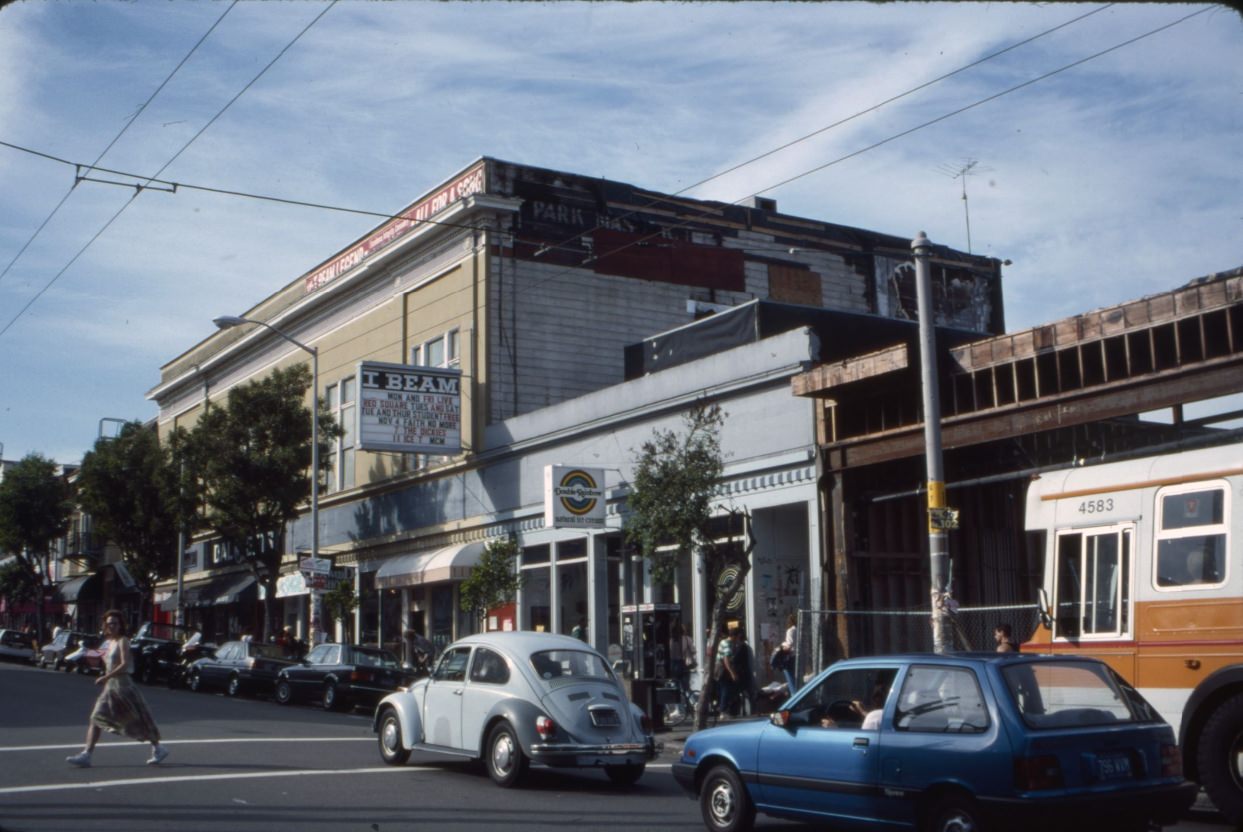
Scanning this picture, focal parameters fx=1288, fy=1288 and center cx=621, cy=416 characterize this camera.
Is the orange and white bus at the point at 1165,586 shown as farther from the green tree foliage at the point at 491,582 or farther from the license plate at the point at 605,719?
the green tree foliage at the point at 491,582

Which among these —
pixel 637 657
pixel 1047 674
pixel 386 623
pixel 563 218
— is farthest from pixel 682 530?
pixel 386 623

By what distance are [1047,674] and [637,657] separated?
14604 mm

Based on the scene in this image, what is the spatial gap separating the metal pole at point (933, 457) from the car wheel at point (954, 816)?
701cm

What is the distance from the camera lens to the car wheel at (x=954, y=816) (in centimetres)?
846

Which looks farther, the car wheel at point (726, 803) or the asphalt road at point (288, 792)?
the asphalt road at point (288, 792)

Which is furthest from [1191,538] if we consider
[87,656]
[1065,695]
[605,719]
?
[87,656]

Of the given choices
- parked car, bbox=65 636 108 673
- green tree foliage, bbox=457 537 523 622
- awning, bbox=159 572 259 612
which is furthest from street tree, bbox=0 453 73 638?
green tree foliage, bbox=457 537 523 622

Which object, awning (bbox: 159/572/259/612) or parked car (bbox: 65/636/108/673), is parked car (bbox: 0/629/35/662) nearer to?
awning (bbox: 159/572/259/612)

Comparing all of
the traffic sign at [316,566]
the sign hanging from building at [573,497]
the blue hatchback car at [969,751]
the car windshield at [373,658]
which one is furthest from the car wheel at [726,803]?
the traffic sign at [316,566]

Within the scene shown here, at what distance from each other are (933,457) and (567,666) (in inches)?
217

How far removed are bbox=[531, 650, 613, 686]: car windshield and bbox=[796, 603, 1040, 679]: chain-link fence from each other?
6.69 metres

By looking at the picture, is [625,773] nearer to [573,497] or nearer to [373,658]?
[573,497]

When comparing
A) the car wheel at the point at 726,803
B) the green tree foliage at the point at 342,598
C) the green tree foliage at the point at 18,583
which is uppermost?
the green tree foliage at the point at 18,583

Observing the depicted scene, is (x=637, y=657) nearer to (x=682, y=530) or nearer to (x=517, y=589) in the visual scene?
(x=682, y=530)
